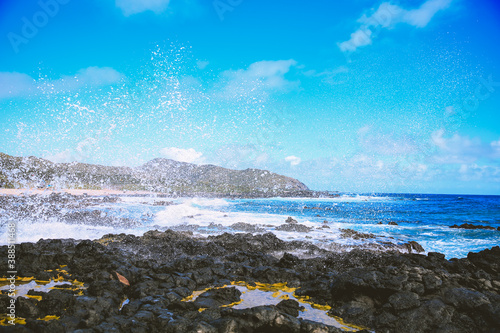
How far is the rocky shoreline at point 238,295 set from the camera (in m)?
5.58

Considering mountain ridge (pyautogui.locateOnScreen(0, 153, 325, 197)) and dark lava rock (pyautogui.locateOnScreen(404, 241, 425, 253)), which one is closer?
dark lava rock (pyautogui.locateOnScreen(404, 241, 425, 253))

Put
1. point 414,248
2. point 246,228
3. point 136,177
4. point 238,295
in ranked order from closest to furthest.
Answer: point 238,295, point 414,248, point 246,228, point 136,177

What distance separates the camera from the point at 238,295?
25.7ft

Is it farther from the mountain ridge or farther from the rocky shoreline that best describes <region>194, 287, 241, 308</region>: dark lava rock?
the mountain ridge

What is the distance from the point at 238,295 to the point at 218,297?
58 centimetres

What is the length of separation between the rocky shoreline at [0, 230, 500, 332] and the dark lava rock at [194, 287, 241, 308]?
0.03m

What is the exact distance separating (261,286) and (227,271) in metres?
1.56

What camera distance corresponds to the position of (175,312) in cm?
636

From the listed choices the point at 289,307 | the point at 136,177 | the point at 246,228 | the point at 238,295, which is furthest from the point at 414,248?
the point at 136,177

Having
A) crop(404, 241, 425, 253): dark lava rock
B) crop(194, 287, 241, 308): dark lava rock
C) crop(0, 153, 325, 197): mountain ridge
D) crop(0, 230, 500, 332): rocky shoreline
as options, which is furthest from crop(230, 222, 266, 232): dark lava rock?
crop(0, 153, 325, 197): mountain ridge

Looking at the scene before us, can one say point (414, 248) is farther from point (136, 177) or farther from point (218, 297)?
point (136, 177)

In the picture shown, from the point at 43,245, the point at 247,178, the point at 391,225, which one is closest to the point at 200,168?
the point at 247,178

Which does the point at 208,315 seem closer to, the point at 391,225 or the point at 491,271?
the point at 491,271

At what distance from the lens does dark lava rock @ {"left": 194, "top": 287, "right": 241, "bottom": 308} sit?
7188mm
